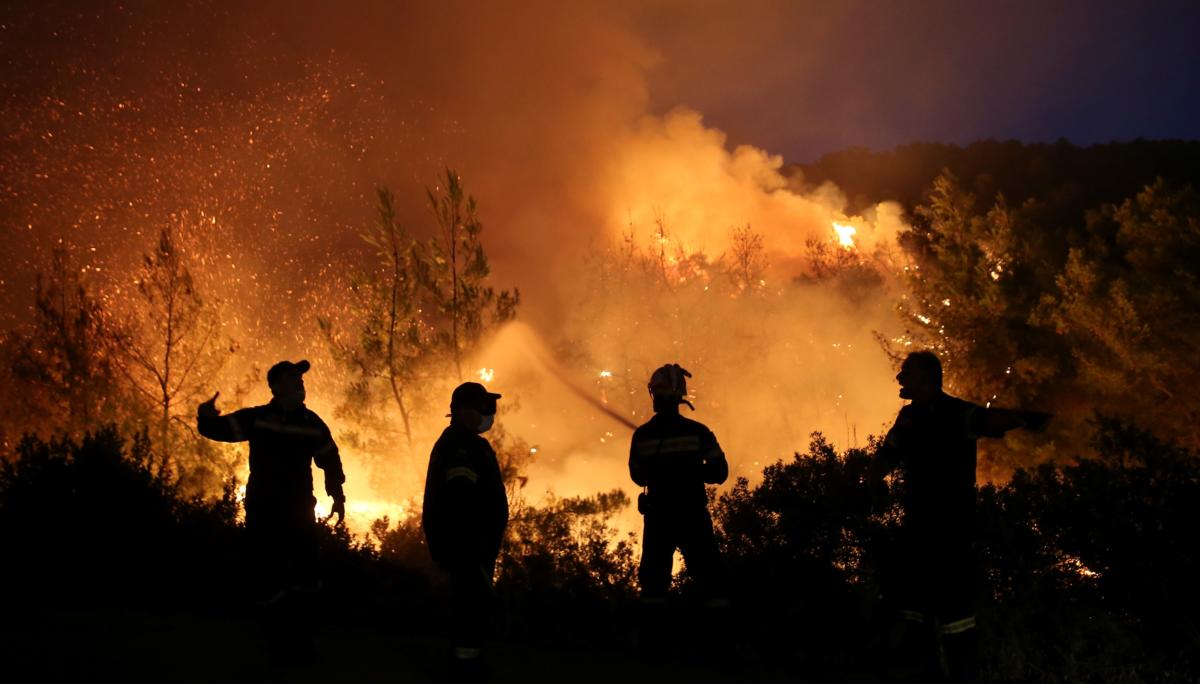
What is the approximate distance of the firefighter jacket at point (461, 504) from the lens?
15.3 ft

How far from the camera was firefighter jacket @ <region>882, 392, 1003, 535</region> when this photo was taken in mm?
4398

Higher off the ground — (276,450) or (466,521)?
(276,450)

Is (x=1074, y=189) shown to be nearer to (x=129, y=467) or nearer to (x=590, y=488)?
(x=590, y=488)

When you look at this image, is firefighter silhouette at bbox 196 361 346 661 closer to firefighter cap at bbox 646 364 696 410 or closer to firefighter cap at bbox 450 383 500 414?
firefighter cap at bbox 450 383 500 414

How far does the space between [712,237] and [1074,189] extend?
1704 centimetres

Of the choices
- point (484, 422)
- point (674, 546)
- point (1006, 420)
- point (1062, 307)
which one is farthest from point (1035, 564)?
point (1062, 307)

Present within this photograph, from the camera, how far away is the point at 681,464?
17.5ft

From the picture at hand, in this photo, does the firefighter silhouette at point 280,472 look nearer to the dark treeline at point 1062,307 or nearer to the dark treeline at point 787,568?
the dark treeline at point 787,568

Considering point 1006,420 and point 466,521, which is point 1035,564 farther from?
point 466,521

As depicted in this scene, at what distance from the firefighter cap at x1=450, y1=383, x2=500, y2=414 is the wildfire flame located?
36.2 m

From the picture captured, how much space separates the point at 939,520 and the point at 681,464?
4.91ft

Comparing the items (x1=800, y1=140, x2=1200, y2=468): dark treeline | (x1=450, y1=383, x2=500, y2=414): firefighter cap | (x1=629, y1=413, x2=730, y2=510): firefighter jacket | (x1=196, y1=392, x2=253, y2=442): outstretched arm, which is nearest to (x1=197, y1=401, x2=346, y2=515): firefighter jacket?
(x1=196, y1=392, x2=253, y2=442): outstretched arm

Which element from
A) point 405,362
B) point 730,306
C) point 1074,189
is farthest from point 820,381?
point 405,362

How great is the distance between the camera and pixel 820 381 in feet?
112
